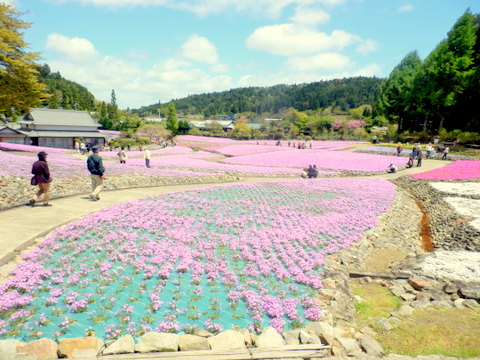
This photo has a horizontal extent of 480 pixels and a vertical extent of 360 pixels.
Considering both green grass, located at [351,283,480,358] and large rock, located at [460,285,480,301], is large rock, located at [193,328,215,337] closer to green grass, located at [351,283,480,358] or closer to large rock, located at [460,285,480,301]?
green grass, located at [351,283,480,358]

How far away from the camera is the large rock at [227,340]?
19.5ft

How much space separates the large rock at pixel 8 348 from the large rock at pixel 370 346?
6692 mm

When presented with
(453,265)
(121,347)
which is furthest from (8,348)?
(453,265)

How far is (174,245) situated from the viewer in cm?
1104

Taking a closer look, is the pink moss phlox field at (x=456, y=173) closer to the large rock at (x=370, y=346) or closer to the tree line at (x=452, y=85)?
the tree line at (x=452, y=85)

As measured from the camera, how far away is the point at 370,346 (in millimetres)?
6527

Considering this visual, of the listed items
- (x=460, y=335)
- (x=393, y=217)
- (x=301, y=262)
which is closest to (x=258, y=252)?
(x=301, y=262)

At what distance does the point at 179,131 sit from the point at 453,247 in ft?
403

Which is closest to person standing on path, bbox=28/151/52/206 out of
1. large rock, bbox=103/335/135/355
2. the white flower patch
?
large rock, bbox=103/335/135/355

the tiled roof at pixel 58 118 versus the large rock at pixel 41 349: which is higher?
the tiled roof at pixel 58 118

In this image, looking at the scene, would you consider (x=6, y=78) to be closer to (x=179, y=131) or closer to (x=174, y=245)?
(x=174, y=245)

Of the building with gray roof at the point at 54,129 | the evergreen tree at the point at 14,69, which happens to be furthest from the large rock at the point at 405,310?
the building with gray roof at the point at 54,129

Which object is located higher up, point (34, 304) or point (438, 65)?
point (438, 65)

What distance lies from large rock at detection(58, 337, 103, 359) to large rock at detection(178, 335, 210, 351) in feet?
4.94
